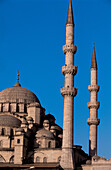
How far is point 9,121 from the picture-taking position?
44656mm

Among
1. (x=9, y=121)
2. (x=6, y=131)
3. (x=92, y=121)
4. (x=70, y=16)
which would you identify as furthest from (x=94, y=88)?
(x=6, y=131)

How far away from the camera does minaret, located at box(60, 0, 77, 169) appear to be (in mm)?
35156

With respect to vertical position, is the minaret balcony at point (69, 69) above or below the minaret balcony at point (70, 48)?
below

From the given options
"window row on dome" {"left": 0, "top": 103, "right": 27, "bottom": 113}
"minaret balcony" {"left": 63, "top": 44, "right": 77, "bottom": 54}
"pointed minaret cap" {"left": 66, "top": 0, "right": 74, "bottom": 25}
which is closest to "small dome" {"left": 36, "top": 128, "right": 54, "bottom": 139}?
"window row on dome" {"left": 0, "top": 103, "right": 27, "bottom": 113}

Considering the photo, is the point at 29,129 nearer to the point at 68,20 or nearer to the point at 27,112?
the point at 27,112

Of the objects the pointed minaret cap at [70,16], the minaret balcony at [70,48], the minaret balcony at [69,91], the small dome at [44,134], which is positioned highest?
the pointed minaret cap at [70,16]

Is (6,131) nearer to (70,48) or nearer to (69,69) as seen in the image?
(69,69)

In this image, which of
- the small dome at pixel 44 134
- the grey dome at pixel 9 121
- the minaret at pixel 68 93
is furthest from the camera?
the grey dome at pixel 9 121

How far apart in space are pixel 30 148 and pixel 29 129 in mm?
2541

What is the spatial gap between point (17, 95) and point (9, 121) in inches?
312

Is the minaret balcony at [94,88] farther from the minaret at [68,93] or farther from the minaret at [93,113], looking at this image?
the minaret at [68,93]

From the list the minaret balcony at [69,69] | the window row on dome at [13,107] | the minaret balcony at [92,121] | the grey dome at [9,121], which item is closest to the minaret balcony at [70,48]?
the minaret balcony at [69,69]

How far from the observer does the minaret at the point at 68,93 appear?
35.2 metres

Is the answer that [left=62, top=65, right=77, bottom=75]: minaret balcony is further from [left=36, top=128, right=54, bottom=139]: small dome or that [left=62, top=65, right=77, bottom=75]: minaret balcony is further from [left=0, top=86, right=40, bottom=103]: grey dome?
[left=0, top=86, right=40, bottom=103]: grey dome
